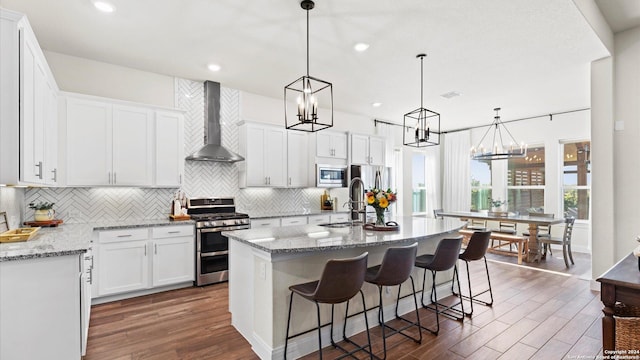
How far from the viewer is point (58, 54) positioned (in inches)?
155

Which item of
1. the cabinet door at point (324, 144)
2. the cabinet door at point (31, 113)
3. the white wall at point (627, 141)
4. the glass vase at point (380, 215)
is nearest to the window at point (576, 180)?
the white wall at point (627, 141)

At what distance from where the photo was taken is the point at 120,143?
13.4 ft

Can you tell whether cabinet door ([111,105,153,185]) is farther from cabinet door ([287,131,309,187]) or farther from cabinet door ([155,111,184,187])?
cabinet door ([287,131,309,187])

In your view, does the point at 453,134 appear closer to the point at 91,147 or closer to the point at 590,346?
the point at 590,346

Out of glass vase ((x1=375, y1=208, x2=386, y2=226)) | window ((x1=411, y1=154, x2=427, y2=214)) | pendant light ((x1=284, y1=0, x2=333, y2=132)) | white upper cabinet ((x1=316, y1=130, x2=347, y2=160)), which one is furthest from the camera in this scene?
window ((x1=411, y1=154, x2=427, y2=214))

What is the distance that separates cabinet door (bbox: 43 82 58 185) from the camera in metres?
3.02

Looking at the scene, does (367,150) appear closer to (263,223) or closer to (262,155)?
(262,155)

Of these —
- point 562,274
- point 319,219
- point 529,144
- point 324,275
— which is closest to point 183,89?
point 319,219

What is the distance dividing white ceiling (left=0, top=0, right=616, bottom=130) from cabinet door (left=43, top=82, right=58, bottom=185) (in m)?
0.72

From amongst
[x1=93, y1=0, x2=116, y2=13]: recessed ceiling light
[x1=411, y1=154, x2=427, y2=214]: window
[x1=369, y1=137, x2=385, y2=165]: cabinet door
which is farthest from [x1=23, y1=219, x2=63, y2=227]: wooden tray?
[x1=411, y1=154, x2=427, y2=214]: window

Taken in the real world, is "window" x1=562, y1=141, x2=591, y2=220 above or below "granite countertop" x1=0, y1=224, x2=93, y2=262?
above

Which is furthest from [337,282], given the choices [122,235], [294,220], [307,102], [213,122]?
[213,122]

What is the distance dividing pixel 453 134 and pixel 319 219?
210 inches

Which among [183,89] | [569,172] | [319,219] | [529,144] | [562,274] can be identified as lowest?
[562,274]
